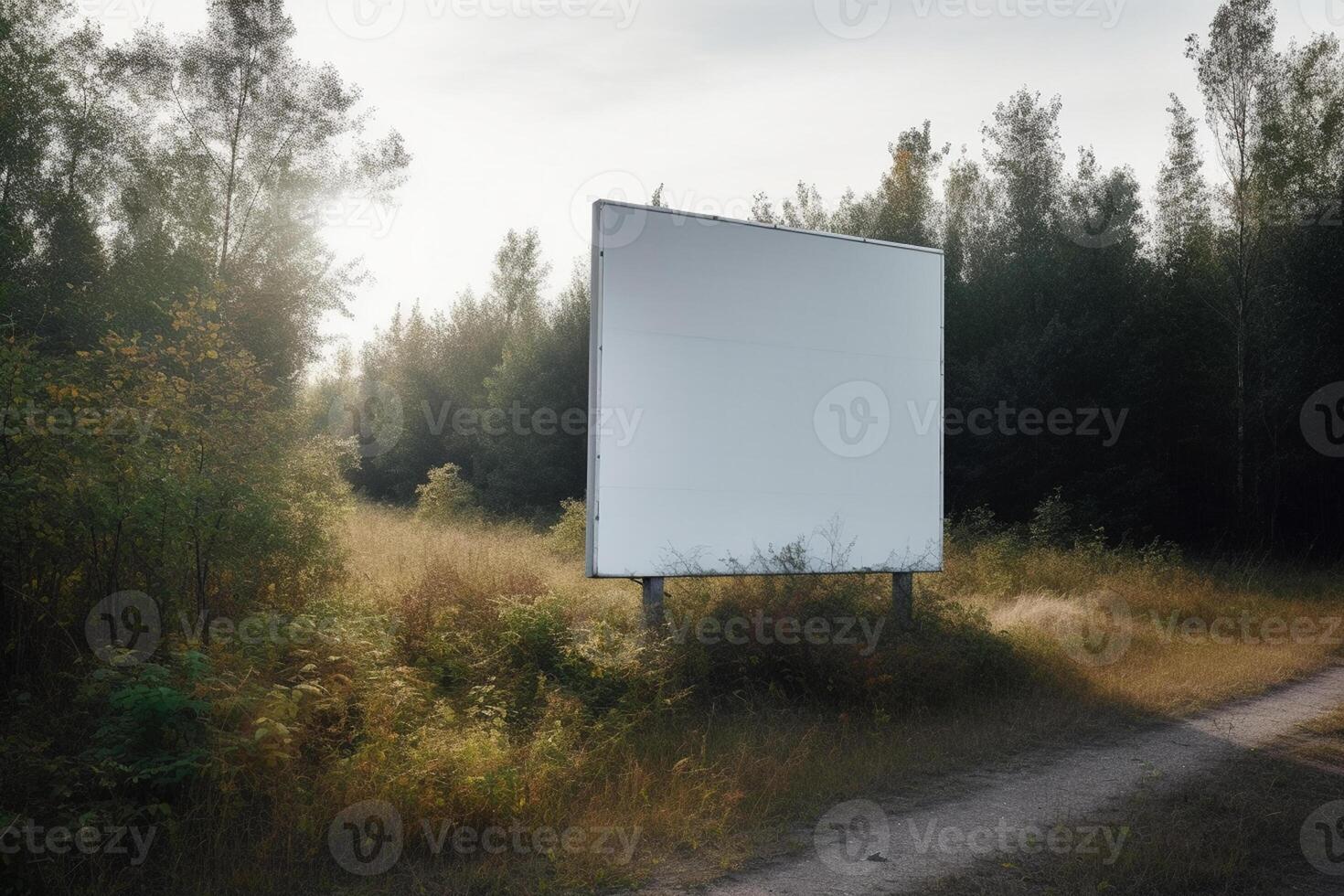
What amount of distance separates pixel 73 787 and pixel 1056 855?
18.6 ft

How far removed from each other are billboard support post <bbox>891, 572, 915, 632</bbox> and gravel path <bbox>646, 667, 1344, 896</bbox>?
9.04 feet

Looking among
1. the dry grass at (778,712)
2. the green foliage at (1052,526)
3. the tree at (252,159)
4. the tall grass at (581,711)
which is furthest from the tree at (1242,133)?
the tree at (252,159)

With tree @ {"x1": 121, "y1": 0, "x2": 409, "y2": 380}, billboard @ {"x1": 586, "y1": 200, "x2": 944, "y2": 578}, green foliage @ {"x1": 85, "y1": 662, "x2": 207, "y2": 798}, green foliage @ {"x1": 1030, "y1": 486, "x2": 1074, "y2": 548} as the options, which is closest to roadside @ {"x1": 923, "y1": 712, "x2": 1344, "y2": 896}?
green foliage @ {"x1": 85, "y1": 662, "x2": 207, "y2": 798}

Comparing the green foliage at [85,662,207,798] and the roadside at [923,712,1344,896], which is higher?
the green foliage at [85,662,207,798]

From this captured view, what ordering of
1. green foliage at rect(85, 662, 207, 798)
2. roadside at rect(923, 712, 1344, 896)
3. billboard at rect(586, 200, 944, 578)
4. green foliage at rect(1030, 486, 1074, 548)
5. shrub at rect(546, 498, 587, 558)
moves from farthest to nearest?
green foliage at rect(1030, 486, 1074, 548)
shrub at rect(546, 498, 587, 558)
billboard at rect(586, 200, 944, 578)
green foliage at rect(85, 662, 207, 798)
roadside at rect(923, 712, 1344, 896)

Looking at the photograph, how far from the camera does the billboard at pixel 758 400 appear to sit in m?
9.49

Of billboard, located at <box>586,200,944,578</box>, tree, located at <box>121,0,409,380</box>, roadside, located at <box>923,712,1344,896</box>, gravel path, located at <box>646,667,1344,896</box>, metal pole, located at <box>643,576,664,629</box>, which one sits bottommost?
gravel path, located at <box>646,667,1344,896</box>

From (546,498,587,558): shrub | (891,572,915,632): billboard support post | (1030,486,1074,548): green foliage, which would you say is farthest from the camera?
(1030,486,1074,548): green foliage

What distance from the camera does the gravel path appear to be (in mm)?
4957

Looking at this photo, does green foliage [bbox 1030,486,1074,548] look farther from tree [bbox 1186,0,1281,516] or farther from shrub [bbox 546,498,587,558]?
shrub [bbox 546,498,587,558]

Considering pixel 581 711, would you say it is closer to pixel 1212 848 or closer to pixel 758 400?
pixel 758 400

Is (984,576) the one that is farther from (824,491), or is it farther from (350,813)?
(350,813)

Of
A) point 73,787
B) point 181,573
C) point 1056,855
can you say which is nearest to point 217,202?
point 181,573

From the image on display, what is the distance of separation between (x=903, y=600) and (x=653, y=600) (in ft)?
10.9
